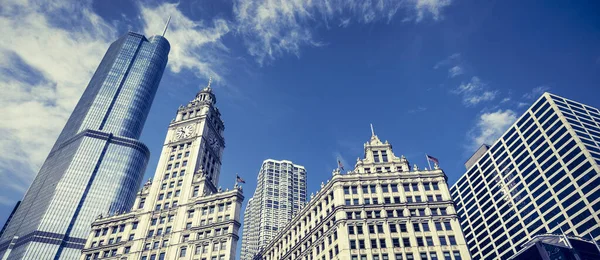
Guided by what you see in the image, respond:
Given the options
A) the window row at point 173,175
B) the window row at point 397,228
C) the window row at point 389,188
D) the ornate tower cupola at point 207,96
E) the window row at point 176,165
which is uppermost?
the ornate tower cupola at point 207,96

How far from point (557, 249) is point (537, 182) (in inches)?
2149

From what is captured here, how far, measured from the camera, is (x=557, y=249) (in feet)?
299

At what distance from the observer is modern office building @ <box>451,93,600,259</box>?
12081cm

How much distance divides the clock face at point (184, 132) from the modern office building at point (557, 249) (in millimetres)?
99090

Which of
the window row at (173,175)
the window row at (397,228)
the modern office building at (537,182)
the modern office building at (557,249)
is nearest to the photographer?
the window row at (397,228)

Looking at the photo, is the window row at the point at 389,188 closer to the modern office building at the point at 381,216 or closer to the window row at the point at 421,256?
the modern office building at the point at 381,216

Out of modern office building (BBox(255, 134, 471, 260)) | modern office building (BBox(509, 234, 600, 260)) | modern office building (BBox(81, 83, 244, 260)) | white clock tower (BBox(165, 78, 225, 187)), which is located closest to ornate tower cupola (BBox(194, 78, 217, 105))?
white clock tower (BBox(165, 78, 225, 187))

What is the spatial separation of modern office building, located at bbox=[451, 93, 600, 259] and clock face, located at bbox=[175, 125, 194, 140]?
365 ft

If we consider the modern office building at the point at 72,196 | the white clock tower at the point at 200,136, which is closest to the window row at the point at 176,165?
the white clock tower at the point at 200,136

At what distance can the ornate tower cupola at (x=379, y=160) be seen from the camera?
94.7 m

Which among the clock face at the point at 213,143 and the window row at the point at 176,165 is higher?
the clock face at the point at 213,143

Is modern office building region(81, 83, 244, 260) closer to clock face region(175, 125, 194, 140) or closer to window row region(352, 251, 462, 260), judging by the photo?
clock face region(175, 125, 194, 140)

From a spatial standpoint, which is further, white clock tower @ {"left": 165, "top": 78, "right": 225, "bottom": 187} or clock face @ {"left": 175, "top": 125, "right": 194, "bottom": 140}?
clock face @ {"left": 175, "top": 125, "right": 194, "bottom": 140}

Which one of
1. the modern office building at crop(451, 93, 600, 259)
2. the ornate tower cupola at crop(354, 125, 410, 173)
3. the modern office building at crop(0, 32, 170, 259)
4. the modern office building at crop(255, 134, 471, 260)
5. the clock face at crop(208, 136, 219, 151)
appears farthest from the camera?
the modern office building at crop(0, 32, 170, 259)
